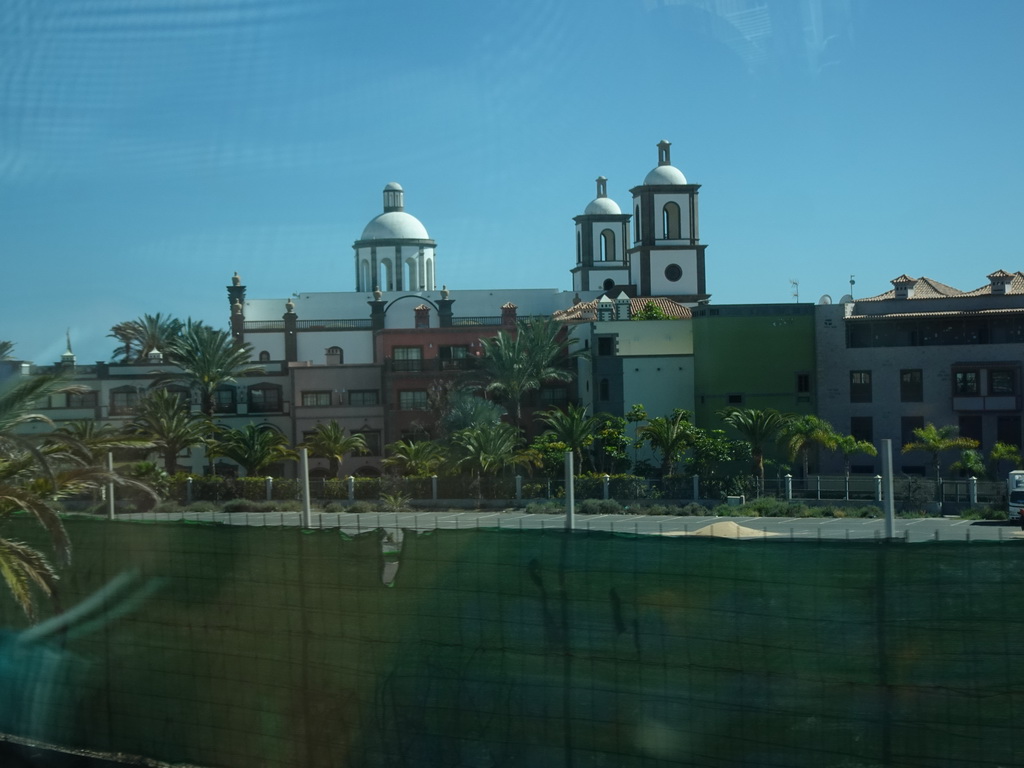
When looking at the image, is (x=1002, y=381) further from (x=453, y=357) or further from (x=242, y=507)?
(x=242, y=507)

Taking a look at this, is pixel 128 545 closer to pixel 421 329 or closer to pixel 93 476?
pixel 93 476

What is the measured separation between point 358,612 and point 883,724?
3.43 meters

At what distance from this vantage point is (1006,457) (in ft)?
127

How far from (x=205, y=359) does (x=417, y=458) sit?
35.7 ft

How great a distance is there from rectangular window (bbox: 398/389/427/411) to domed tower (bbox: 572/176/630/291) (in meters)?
27.9

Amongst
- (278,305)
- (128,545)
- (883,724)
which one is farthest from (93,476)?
(278,305)

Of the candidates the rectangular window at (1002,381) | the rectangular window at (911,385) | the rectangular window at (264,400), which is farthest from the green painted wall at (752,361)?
the rectangular window at (264,400)

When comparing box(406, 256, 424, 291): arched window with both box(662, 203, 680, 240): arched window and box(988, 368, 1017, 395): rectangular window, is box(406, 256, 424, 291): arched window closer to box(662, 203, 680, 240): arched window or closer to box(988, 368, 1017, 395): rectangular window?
box(662, 203, 680, 240): arched window

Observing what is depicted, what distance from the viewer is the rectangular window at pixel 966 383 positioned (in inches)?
1721

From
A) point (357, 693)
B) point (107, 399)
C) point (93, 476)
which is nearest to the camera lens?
point (357, 693)

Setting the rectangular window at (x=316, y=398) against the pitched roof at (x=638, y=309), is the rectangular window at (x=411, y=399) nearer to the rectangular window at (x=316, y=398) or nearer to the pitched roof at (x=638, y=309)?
→ the rectangular window at (x=316, y=398)

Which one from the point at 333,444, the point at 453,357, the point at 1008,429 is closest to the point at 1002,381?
the point at 1008,429

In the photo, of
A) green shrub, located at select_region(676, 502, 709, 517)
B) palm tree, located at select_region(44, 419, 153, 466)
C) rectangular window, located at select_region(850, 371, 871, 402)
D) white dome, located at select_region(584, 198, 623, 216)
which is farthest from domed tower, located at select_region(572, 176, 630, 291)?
palm tree, located at select_region(44, 419, 153, 466)

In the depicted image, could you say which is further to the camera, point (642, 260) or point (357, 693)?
point (642, 260)
